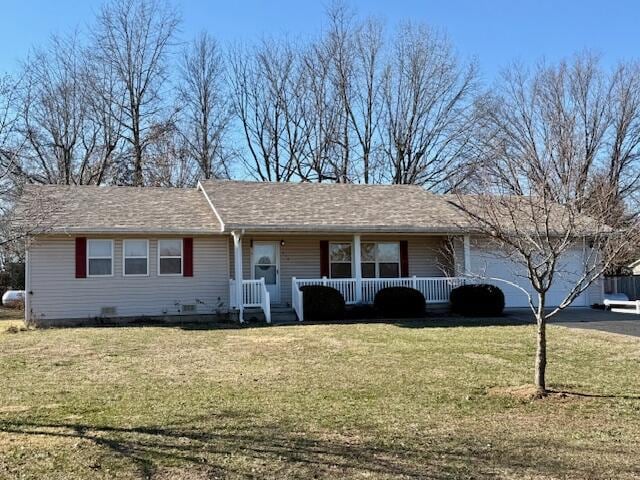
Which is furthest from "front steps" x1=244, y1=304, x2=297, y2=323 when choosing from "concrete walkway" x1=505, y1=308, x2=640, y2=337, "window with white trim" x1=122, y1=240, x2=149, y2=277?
"concrete walkway" x1=505, y1=308, x2=640, y2=337

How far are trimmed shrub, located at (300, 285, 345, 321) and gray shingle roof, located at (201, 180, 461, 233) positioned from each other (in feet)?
6.02

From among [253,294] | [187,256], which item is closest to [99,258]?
[187,256]

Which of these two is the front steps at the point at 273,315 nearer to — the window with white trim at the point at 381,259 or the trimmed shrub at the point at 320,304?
the trimmed shrub at the point at 320,304

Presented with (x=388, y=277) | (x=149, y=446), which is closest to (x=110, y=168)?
(x=388, y=277)

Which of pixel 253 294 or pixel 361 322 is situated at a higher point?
pixel 253 294

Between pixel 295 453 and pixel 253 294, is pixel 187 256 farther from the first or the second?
pixel 295 453

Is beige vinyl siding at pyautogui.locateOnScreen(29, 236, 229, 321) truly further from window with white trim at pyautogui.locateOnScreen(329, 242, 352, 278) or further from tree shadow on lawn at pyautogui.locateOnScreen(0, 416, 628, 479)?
tree shadow on lawn at pyautogui.locateOnScreen(0, 416, 628, 479)

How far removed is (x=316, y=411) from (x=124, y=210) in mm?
Result: 12918

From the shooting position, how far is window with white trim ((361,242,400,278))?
18969mm

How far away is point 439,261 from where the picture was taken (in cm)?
1928

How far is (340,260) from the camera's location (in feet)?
61.5

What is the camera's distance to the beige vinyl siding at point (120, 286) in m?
15.9

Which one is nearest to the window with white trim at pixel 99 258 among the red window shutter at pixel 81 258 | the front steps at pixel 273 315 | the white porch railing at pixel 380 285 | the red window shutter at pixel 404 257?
the red window shutter at pixel 81 258

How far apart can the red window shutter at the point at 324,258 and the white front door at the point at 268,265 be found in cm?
136
